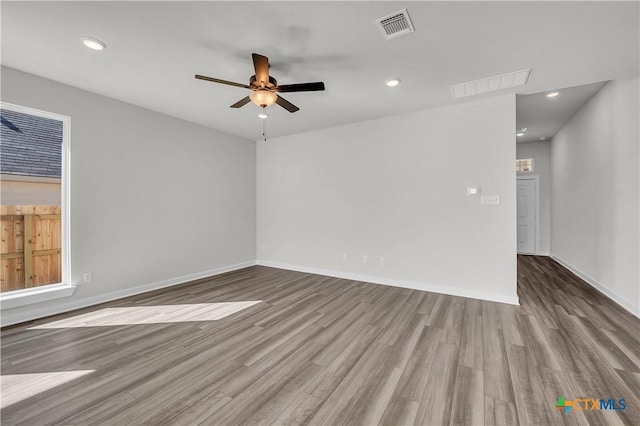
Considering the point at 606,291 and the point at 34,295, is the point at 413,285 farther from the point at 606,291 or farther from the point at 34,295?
Result: the point at 34,295

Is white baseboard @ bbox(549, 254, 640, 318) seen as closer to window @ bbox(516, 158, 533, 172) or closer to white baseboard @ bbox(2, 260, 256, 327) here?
window @ bbox(516, 158, 533, 172)

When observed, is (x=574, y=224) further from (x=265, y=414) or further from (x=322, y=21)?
(x=265, y=414)

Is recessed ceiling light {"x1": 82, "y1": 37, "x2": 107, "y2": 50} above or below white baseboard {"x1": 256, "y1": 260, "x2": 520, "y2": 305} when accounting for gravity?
above

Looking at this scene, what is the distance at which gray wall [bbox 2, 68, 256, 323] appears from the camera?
3.32 meters

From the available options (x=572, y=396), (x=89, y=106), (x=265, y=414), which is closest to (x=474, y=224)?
(x=572, y=396)

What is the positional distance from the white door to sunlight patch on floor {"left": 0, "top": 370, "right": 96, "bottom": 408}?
864 cm

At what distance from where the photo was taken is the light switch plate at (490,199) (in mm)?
3565

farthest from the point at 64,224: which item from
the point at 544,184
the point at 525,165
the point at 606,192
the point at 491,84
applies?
the point at 544,184

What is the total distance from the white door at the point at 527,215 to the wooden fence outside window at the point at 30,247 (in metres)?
9.37

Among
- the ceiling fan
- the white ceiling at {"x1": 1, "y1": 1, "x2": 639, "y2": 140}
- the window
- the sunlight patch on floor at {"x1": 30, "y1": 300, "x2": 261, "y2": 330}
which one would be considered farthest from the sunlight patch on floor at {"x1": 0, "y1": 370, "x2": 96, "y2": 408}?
the window

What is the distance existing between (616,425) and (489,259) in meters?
2.30

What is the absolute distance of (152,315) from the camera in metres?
3.11

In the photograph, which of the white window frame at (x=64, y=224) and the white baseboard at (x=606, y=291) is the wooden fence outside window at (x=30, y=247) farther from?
the white baseboard at (x=606, y=291)

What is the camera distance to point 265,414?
1.60 meters
